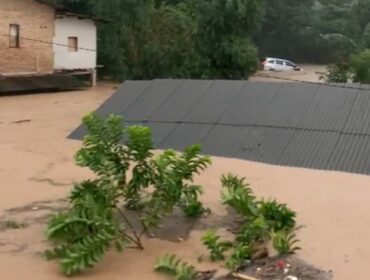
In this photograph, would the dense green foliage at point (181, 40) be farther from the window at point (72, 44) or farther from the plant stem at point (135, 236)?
the plant stem at point (135, 236)

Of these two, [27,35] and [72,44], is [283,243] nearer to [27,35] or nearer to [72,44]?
[27,35]

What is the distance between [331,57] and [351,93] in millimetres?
42200

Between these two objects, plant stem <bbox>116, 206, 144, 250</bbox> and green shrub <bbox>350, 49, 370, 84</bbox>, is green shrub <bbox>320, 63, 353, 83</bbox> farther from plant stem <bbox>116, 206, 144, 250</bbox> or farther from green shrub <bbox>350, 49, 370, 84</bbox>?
plant stem <bbox>116, 206, 144, 250</bbox>

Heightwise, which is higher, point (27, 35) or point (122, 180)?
point (27, 35)

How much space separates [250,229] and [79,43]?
23419mm

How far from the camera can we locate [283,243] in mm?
8734

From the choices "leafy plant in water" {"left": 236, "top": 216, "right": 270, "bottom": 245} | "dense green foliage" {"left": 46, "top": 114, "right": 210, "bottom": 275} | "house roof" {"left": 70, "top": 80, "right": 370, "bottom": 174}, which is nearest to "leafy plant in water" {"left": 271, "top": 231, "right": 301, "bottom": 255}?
"leafy plant in water" {"left": 236, "top": 216, "right": 270, "bottom": 245}

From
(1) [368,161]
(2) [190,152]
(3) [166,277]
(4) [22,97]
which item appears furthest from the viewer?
(4) [22,97]

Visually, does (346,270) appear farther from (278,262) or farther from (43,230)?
Answer: (43,230)

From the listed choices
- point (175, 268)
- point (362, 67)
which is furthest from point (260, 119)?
point (362, 67)

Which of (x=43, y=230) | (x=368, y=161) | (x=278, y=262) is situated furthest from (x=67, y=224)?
(x=368, y=161)

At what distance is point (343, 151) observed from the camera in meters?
14.2

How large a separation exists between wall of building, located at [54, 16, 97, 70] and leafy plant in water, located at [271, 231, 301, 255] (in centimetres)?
2258

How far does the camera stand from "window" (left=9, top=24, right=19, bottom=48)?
1112 inches
